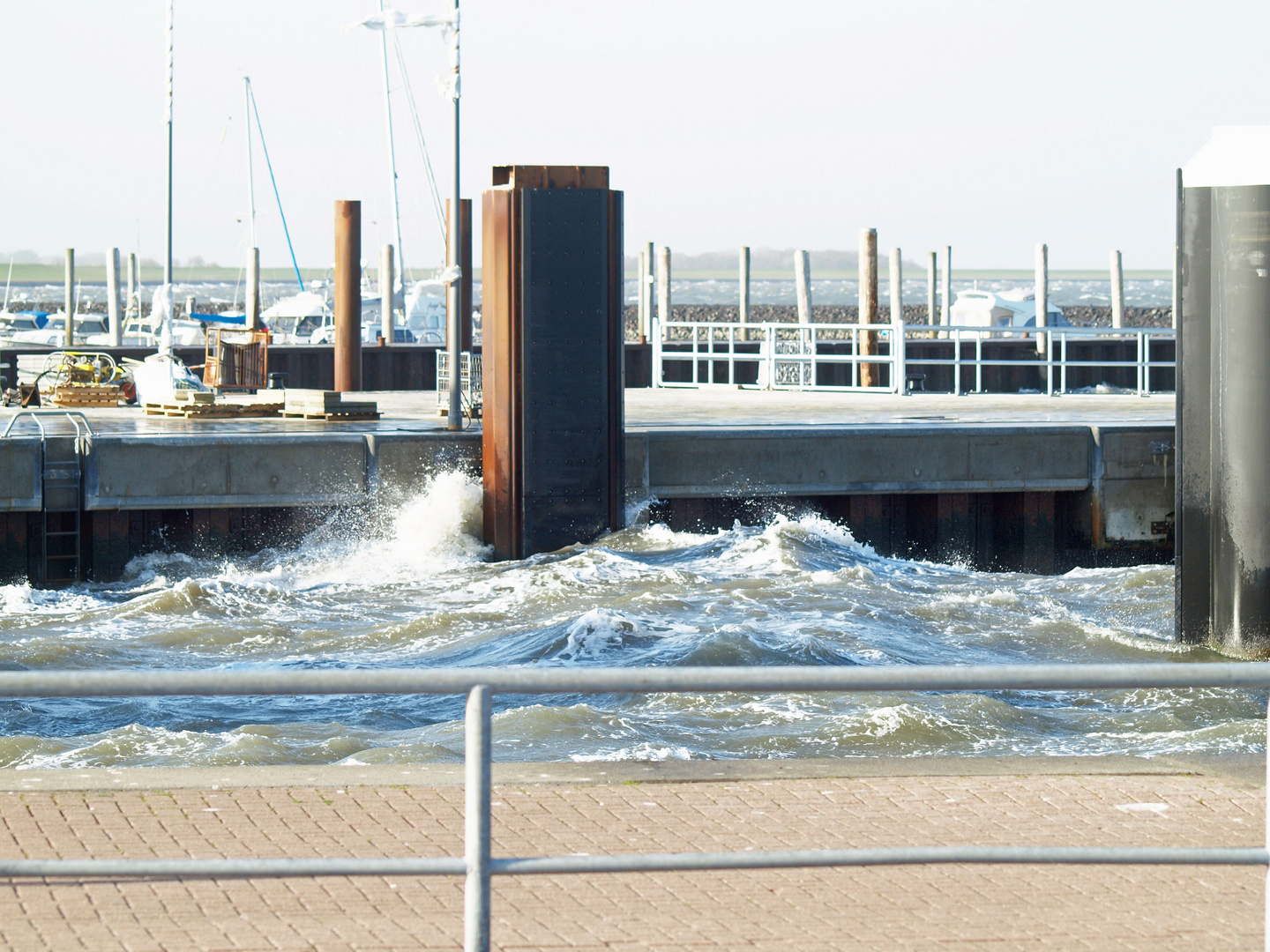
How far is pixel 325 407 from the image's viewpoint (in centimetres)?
1884

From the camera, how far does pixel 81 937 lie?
4422mm

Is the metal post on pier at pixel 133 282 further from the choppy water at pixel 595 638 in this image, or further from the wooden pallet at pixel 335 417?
the choppy water at pixel 595 638

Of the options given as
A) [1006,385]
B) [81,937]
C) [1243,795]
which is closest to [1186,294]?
[1243,795]

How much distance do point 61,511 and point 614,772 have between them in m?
10.0

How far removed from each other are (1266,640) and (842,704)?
3185mm

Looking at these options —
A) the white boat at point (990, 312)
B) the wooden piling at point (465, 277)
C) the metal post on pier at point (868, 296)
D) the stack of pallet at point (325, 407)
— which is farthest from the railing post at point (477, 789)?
the white boat at point (990, 312)

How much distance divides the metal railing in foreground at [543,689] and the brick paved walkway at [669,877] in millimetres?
831

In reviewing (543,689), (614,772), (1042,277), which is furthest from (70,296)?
→ (543,689)

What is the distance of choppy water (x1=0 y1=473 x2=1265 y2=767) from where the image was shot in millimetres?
8875

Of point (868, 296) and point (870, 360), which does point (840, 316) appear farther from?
point (870, 360)

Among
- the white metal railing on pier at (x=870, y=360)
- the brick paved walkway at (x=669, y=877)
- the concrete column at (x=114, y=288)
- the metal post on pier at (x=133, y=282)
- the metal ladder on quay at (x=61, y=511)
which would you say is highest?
the metal post on pier at (x=133, y=282)

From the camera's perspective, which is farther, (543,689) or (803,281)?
(803,281)

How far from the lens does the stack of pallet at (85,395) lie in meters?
22.0

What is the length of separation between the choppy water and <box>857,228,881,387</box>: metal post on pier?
12906 millimetres
